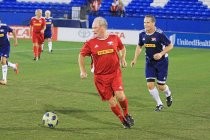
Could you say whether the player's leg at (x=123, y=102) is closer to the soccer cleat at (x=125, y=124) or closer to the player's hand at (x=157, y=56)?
the soccer cleat at (x=125, y=124)

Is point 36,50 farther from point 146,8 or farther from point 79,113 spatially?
point 146,8

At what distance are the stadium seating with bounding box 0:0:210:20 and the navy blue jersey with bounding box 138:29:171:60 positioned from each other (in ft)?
85.2

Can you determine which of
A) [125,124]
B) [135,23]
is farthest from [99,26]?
[135,23]

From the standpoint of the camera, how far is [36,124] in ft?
34.9

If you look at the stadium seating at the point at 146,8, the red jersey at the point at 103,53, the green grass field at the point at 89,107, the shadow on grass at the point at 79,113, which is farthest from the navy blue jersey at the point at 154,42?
the stadium seating at the point at 146,8

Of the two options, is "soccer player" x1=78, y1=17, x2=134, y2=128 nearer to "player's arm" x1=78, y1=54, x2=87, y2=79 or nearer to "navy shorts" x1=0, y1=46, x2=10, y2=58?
"player's arm" x1=78, y1=54, x2=87, y2=79

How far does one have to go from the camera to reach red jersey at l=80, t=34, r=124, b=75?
33.1ft

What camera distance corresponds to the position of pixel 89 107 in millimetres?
12820

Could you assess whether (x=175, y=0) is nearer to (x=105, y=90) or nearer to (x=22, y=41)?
(x=22, y=41)

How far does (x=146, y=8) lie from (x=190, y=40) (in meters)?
8.40

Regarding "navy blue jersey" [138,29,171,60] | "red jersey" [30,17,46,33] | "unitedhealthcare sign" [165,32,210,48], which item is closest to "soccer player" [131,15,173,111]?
"navy blue jersey" [138,29,171,60]

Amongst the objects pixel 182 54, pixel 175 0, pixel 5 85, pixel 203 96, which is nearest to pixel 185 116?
pixel 203 96

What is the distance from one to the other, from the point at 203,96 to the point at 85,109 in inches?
159

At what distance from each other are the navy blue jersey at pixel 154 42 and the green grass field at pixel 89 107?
1426mm
